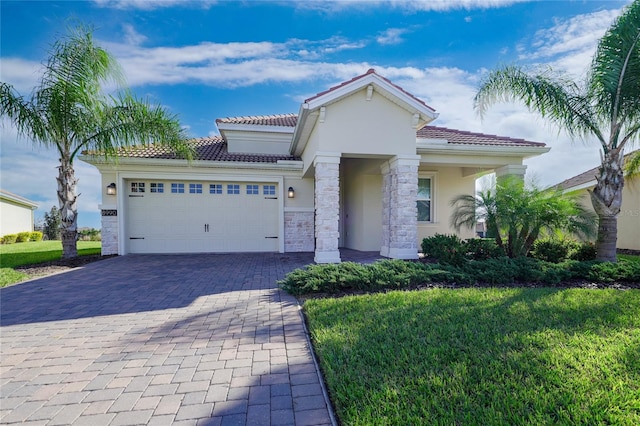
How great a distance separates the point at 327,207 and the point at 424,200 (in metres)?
5.54

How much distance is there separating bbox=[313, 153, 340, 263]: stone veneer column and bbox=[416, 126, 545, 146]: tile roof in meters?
3.88

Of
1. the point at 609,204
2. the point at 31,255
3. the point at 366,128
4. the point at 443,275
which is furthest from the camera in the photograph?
the point at 31,255

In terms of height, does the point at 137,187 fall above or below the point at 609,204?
above

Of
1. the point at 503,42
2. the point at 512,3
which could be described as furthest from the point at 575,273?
the point at 512,3

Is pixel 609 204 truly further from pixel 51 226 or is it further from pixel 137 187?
pixel 51 226

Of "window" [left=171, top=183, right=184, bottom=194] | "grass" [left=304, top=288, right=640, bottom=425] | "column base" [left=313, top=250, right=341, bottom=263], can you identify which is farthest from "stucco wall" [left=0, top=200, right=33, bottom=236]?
"grass" [left=304, top=288, right=640, bottom=425]

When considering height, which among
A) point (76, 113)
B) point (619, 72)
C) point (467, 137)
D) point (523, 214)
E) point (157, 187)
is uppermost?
point (619, 72)

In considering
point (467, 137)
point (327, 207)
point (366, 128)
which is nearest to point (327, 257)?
point (327, 207)

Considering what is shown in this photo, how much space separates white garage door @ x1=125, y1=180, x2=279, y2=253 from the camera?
1109 cm

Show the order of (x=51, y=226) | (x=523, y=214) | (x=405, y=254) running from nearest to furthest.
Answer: (x=523, y=214), (x=405, y=254), (x=51, y=226)

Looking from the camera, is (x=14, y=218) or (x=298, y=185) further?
(x=14, y=218)

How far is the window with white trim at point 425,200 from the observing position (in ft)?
39.4

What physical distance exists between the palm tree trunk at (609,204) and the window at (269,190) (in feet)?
33.1

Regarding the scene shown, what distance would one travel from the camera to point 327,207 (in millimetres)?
8305
